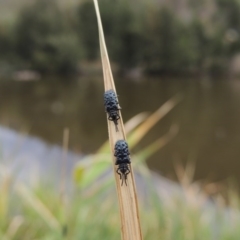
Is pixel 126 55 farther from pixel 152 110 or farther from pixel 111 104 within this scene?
pixel 111 104

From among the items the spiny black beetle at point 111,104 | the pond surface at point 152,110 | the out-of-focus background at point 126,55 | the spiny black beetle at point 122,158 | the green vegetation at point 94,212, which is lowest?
the spiny black beetle at point 122,158

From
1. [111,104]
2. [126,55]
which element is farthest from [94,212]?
[126,55]

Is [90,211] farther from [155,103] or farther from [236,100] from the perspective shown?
[236,100]

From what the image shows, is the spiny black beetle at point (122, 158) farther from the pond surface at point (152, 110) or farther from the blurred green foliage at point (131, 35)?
the blurred green foliage at point (131, 35)

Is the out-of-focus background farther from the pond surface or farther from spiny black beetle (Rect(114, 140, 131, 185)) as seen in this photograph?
spiny black beetle (Rect(114, 140, 131, 185))

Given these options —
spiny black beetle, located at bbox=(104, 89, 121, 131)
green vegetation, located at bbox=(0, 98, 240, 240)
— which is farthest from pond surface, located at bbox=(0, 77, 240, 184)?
spiny black beetle, located at bbox=(104, 89, 121, 131)

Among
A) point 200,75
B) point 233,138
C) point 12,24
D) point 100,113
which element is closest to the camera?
point 233,138

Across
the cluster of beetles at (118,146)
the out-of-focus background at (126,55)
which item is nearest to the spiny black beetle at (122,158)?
the cluster of beetles at (118,146)

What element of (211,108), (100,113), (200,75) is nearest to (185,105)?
(211,108)
